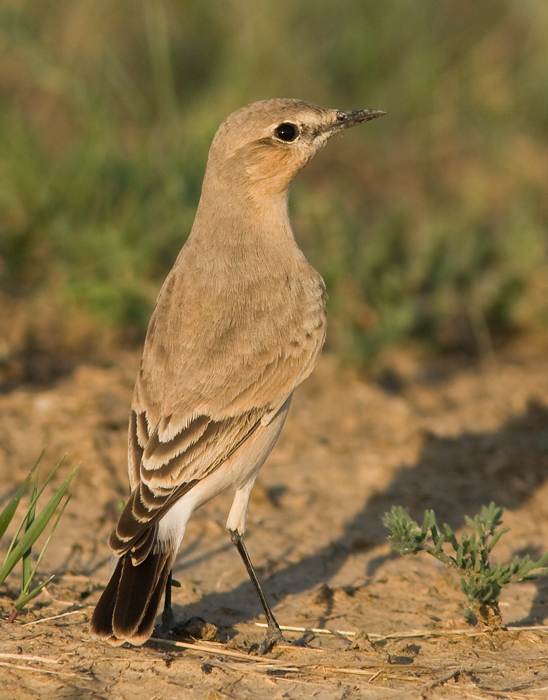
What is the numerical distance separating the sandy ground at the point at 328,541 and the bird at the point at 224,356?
1.03ft

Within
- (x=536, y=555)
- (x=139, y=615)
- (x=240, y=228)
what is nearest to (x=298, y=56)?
(x=240, y=228)

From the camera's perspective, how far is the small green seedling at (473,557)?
430 centimetres

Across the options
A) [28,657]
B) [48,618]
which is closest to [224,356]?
[48,618]

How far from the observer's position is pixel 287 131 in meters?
5.35

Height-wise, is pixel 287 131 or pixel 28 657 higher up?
pixel 287 131

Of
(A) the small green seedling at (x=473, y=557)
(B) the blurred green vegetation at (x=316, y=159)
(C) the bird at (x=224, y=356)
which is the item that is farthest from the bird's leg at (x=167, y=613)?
(B) the blurred green vegetation at (x=316, y=159)

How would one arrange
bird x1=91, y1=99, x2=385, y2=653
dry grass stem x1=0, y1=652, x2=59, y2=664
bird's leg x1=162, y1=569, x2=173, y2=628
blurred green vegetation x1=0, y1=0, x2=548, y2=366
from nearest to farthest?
dry grass stem x1=0, y1=652, x2=59, y2=664
bird x1=91, y1=99, x2=385, y2=653
bird's leg x1=162, y1=569, x2=173, y2=628
blurred green vegetation x1=0, y1=0, x2=548, y2=366

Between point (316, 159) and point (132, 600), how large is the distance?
26.2 ft

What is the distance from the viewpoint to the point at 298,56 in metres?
11.1

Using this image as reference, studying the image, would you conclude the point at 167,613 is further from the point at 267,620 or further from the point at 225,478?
the point at 225,478

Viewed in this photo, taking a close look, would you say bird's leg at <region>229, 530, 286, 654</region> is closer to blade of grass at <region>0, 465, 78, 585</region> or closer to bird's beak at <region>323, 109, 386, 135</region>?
blade of grass at <region>0, 465, 78, 585</region>

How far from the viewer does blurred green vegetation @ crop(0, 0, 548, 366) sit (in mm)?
7664

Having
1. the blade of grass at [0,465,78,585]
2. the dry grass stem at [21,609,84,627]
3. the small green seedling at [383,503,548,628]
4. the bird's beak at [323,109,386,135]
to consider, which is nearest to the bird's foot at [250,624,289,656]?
the small green seedling at [383,503,548,628]

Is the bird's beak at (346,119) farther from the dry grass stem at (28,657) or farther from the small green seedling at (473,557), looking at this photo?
the dry grass stem at (28,657)
